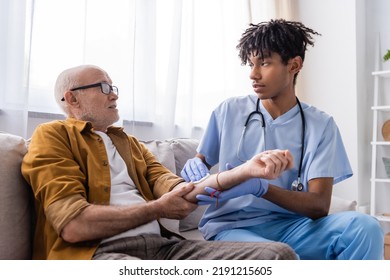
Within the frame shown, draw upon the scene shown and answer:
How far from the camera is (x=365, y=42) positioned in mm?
3566

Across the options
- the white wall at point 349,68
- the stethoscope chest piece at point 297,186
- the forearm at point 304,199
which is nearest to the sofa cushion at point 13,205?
the forearm at point 304,199

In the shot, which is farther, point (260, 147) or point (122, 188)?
point (260, 147)

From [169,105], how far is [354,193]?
174cm

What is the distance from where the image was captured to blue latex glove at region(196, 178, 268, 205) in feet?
4.52

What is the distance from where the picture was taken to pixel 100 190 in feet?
4.37

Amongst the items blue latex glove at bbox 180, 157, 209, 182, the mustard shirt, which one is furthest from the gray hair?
blue latex glove at bbox 180, 157, 209, 182

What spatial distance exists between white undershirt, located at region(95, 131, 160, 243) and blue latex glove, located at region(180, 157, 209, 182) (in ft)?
0.70

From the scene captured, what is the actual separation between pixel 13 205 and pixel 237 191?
676 millimetres

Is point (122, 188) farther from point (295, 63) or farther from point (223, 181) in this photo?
point (295, 63)

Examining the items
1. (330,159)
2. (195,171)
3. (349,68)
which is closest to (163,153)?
(195,171)

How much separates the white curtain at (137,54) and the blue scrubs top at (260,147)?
67 cm

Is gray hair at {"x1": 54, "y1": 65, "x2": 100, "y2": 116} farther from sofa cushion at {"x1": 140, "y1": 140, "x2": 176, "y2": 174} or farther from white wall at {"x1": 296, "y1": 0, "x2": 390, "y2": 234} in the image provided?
white wall at {"x1": 296, "y1": 0, "x2": 390, "y2": 234}

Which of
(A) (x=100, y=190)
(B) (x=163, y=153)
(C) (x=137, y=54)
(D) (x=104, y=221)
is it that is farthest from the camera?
(C) (x=137, y=54)
